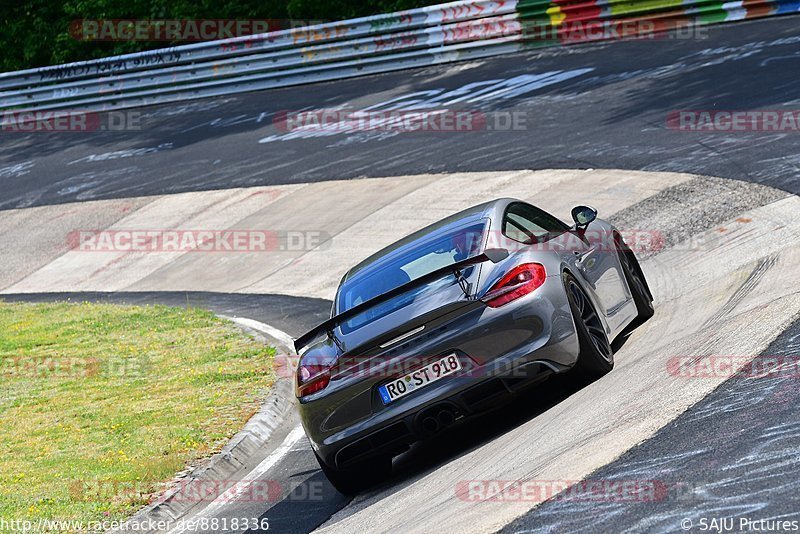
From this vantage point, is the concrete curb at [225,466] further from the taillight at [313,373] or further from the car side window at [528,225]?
the car side window at [528,225]

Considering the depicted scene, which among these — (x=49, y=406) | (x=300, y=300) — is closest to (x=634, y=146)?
(x=300, y=300)

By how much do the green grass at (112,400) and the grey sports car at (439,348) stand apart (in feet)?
5.57

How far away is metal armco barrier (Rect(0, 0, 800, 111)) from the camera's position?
22.1 m

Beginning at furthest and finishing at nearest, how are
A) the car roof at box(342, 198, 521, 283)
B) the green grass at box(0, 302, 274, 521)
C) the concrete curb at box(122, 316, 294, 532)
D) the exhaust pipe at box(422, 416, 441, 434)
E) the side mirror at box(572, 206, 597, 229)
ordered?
1. the side mirror at box(572, 206, 597, 229)
2. the green grass at box(0, 302, 274, 521)
3. the car roof at box(342, 198, 521, 283)
4. the concrete curb at box(122, 316, 294, 532)
5. the exhaust pipe at box(422, 416, 441, 434)

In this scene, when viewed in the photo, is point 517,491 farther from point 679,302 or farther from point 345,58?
point 345,58

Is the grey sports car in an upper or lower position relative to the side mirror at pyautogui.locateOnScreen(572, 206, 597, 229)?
lower

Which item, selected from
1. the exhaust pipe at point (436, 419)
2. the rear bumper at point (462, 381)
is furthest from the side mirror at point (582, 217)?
the exhaust pipe at point (436, 419)

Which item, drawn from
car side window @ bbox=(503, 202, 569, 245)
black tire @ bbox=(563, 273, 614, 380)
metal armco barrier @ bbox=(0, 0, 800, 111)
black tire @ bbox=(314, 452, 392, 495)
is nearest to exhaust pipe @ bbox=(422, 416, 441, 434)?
black tire @ bbox=(314, 452, 392, 495)

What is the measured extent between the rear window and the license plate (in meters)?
0.62

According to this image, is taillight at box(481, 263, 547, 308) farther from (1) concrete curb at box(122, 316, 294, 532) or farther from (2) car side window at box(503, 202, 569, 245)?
(1) concrete curb at box(122, 316, 294, 532)

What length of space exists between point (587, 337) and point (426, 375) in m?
1.08

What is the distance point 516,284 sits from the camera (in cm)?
704

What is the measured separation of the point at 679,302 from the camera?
31.4 feet

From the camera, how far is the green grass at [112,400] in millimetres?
8258
